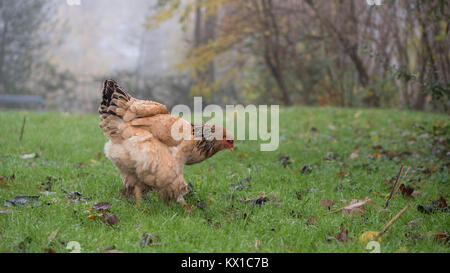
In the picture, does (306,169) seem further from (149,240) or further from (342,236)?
(149,240)

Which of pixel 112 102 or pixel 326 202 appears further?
pixel 326 202

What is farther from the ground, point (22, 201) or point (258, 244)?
point (22, 201)

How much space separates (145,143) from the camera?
3.60m

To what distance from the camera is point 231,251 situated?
296 centimetres

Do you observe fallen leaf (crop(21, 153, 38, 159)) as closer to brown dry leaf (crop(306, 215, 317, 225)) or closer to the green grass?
the green grass

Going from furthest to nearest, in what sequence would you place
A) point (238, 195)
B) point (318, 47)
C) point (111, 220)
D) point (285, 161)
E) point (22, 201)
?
point (318, 47), point (285, 161), point (238, 195), point (22, 201), point (111, 220)

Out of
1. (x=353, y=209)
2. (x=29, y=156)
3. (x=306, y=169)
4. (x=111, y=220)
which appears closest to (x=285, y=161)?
(x=306, y=169)

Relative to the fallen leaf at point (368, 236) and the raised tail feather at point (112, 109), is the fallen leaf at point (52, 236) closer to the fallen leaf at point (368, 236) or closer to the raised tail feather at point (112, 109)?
the raised tail feather at point (112, 109)

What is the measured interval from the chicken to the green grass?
0.30 meters

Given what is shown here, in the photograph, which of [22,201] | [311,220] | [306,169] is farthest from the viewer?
[306,169]

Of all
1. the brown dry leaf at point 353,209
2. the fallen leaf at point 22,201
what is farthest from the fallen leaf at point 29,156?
the brown dry leaf at point 353,209

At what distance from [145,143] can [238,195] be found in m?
1.42

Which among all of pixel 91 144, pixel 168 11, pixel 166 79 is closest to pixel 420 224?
pixel 91 144
